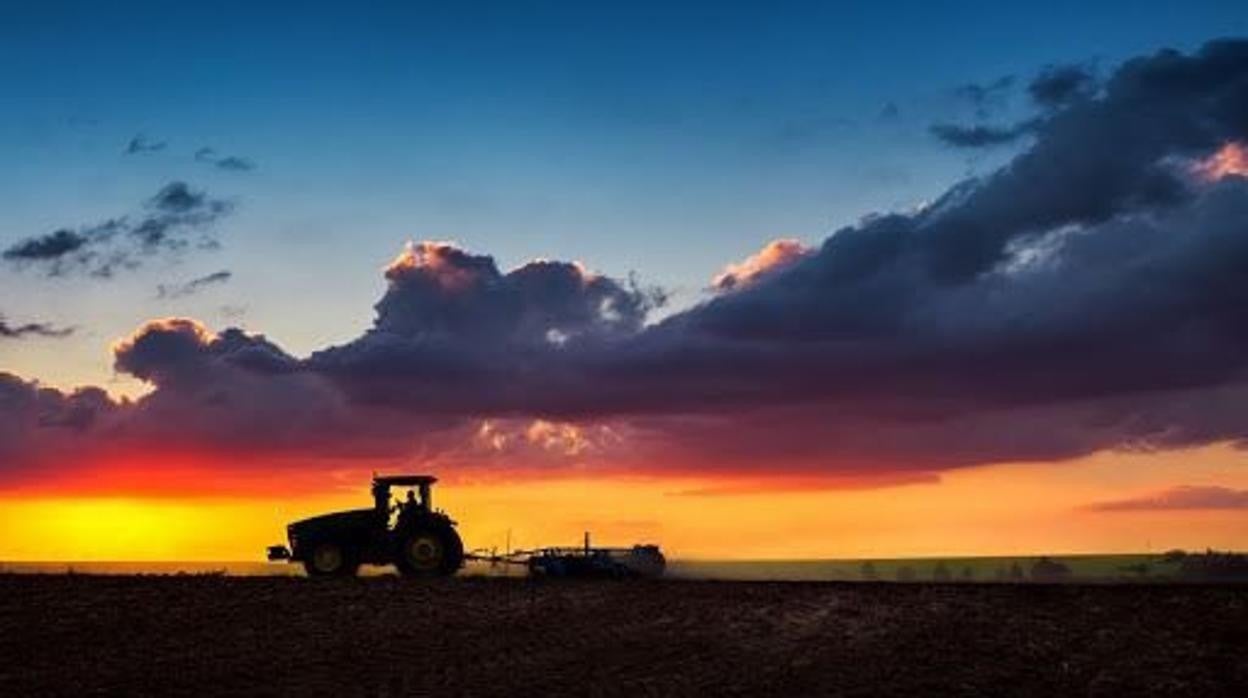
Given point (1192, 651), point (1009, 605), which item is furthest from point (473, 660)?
point (1192, 651)

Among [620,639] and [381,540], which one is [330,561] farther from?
[620,639]

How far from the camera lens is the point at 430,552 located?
37438 mm

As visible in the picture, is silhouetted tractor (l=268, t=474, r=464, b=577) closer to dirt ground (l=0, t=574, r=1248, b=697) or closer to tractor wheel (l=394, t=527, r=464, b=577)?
tractor wheel (l=394, t=527, r=464, b=577)

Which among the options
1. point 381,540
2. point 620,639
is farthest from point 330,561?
point 620,639

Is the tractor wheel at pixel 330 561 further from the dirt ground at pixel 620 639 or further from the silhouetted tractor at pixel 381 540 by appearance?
the dirt ground at pixel 620 639

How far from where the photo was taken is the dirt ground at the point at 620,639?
81.9 feet

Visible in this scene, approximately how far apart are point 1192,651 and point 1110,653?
4.81 feet

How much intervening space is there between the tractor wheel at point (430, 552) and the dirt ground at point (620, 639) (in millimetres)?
4678

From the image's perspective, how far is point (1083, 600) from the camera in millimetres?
28516

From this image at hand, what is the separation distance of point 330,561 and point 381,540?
145cm

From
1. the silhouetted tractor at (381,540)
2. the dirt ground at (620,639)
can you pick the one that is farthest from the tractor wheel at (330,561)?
the dirt ground at (620,639)

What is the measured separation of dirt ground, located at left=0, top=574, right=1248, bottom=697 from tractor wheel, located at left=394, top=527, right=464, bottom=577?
468cm

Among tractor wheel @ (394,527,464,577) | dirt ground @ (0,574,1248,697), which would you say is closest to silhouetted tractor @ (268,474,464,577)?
tractor wheel @ (394,527,464,577)

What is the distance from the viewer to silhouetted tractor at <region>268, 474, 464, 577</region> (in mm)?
37406
